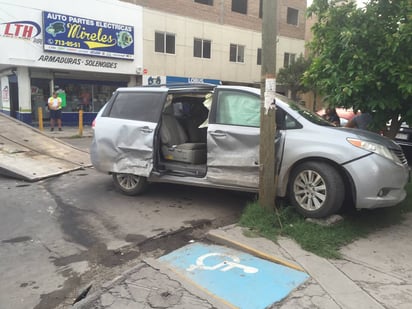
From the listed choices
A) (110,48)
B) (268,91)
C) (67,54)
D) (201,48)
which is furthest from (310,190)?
(201,48)

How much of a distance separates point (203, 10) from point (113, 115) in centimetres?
2040

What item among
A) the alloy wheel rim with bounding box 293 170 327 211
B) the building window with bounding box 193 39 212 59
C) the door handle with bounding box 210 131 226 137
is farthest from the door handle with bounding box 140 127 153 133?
the building window with bounding box 193 39 212 59

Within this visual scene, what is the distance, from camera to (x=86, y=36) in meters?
19.5

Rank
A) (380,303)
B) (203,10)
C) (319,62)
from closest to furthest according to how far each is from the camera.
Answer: (380,303)
(319,62)
(203,10)

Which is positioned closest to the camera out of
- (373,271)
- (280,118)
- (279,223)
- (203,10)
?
(373,271)

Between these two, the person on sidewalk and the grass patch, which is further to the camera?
the person on sidewalk

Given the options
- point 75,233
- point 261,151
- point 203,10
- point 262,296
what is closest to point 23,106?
point 203,10

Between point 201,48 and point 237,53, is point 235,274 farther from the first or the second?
point 237,53

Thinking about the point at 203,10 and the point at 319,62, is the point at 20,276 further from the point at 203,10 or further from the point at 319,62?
the point at 203,10

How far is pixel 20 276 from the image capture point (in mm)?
3842

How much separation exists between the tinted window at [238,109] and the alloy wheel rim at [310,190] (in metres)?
1.02

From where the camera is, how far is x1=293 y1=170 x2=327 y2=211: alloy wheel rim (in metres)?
4.81

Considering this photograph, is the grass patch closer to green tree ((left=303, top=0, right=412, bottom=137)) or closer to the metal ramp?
green tree ((left=303, top=0, right=412, bottom=137))

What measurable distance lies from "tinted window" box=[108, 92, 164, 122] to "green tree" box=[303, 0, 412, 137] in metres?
2.76
